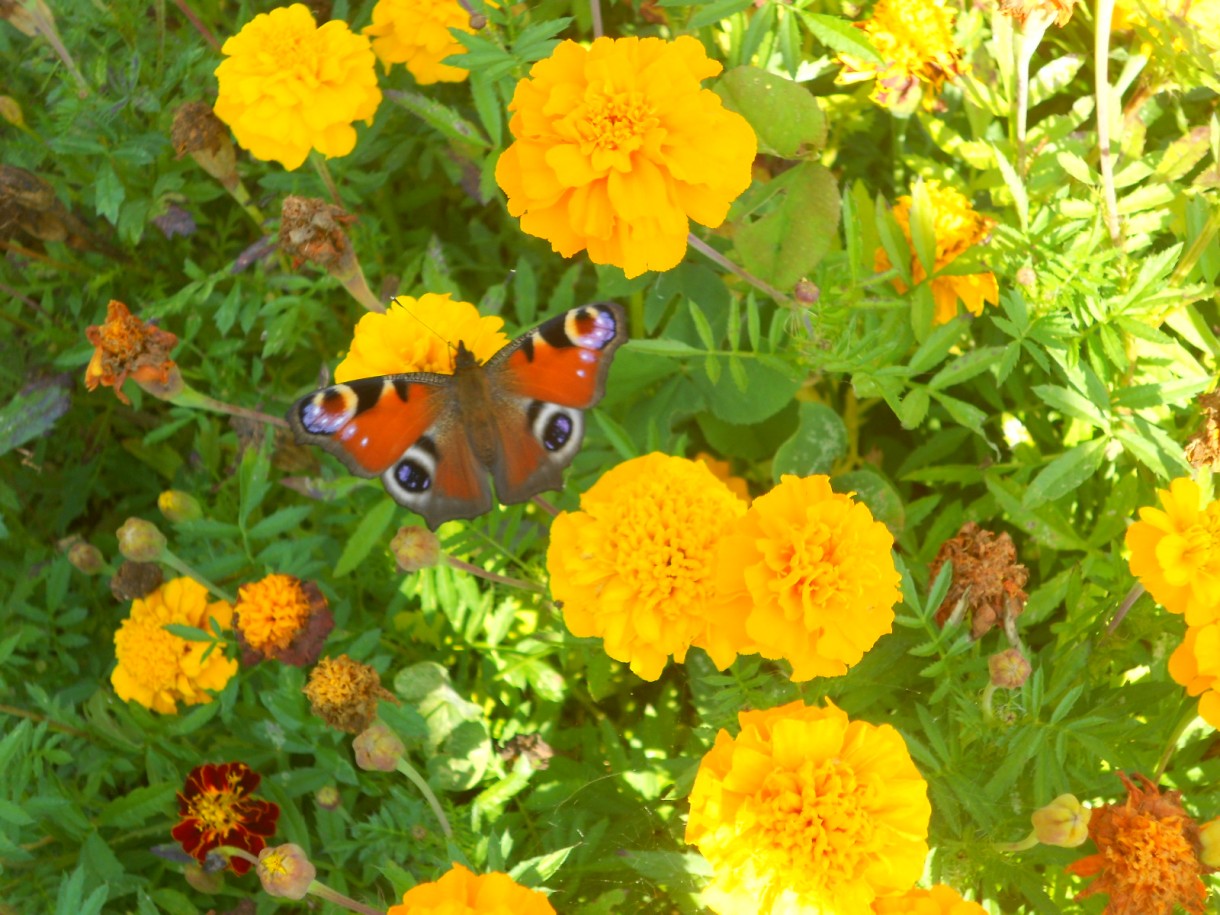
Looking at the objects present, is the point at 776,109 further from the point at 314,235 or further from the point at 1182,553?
the point at 1182,553

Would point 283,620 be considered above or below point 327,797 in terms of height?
above

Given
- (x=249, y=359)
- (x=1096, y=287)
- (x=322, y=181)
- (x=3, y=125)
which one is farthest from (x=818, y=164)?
(x=3, y=125)

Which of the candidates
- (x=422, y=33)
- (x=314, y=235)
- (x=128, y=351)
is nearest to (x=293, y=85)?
(x=422, y=33)

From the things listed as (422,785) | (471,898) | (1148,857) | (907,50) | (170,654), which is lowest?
(170,654)

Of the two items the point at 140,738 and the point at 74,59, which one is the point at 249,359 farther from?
the point at 140,738

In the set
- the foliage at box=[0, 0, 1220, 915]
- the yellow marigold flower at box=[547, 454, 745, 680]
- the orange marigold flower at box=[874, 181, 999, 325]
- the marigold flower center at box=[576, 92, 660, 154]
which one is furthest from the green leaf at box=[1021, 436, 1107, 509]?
the marigold flower center at box=[576, 92, 660, 154]

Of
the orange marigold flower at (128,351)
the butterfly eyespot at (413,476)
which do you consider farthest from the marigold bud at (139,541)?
the butterfly eyespot at (413,476)

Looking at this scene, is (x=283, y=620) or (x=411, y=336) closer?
(x=411, y=336)
